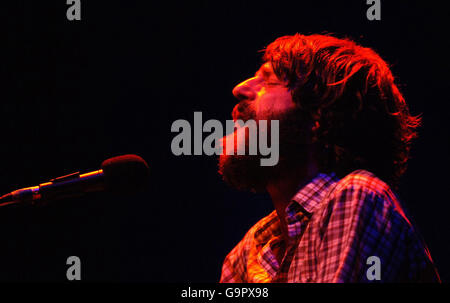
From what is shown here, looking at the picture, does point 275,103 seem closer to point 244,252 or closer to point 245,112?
point 245,112

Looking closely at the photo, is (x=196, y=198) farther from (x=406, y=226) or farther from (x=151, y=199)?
(x=406, y=226)

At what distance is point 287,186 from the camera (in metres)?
1.94

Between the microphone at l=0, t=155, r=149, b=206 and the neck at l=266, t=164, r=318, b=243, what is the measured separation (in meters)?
0.55

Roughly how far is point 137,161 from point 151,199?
4.39ft

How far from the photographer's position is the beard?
1872 millimetres

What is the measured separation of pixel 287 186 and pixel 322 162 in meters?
0.18

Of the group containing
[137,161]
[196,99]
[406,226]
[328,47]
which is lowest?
[406,226]

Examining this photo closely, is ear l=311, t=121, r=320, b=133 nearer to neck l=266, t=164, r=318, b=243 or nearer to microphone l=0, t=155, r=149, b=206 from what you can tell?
neck l=266, t=164, r=318, b=243

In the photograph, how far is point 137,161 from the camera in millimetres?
1720

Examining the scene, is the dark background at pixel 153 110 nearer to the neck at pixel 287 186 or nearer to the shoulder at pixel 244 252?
the shoulder at pixel 244 252

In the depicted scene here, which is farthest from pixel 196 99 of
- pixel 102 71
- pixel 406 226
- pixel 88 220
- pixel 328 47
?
pixel 406 226

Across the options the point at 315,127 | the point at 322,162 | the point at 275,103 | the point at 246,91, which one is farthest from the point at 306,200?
the point at 246,91

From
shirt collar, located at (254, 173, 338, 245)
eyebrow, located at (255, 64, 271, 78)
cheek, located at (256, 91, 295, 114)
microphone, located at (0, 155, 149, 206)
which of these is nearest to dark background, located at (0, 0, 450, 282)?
eyebrow, located at (255, 64, 271, 78)
